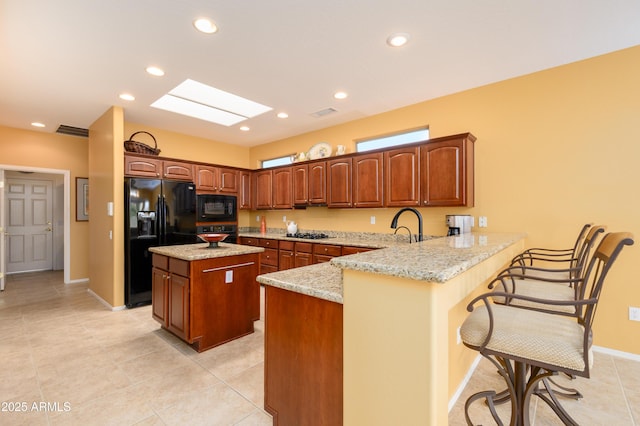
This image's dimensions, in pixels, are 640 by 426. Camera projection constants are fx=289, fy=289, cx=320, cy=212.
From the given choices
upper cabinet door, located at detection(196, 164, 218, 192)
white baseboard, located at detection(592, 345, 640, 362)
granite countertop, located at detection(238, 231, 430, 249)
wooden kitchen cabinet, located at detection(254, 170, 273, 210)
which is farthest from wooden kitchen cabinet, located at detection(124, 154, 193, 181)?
white baseboard, located at detection(592, 345, 640, 362)

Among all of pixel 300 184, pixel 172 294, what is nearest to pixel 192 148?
pixel 300 184

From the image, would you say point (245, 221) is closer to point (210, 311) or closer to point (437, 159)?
point (210, 311)

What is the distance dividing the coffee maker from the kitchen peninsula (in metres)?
1.67

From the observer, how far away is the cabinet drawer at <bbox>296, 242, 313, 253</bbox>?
171 inches

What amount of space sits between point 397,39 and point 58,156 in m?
6.09

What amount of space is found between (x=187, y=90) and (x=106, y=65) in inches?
Result: 36.9

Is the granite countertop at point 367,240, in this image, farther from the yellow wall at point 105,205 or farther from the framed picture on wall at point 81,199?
the framed picture on wall at point 81,199

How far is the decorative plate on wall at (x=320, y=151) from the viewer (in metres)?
4.84

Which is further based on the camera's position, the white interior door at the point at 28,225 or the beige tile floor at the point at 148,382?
the white interior door at the point at 28,225

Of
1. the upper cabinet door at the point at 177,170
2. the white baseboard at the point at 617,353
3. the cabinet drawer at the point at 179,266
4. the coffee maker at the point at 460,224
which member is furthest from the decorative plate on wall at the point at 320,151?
the white baseboard at the point at 617,353

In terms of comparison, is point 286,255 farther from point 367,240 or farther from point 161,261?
point 161,261

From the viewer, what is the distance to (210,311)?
274 cm

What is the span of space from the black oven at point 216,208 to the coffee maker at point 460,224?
3820 millimetres

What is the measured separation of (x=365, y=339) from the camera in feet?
3.78
